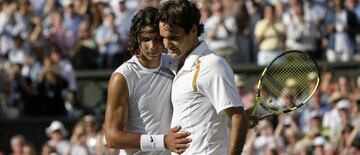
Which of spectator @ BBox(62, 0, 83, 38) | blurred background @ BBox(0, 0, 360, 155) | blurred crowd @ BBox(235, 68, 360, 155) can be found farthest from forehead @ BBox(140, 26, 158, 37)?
spectator @ BBox(62, 0, 83, 38)

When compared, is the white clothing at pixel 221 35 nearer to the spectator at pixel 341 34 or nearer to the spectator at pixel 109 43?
the spectator at pixel 341 34

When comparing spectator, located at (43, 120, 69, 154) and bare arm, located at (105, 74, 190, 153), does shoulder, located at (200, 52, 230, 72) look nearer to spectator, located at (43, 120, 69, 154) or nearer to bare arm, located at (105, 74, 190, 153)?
bare arm, located at (105, 74, 190, 153)

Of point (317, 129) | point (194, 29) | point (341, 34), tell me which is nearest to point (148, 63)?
point (194, 29)

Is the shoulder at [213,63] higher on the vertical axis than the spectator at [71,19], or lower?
higher

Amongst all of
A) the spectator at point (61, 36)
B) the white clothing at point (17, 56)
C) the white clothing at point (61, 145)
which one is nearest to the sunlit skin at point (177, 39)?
the white clothing at point (61, 145)

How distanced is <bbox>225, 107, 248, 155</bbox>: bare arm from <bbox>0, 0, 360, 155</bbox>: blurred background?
816cm

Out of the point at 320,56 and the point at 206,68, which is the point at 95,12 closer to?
the point at 320,56

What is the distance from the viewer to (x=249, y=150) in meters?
14.8

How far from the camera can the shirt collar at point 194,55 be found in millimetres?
7271

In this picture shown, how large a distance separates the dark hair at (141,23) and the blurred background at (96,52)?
7.60 metres

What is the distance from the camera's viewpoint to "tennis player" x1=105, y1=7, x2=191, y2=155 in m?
7.62

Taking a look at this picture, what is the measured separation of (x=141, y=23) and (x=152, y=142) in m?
0.75

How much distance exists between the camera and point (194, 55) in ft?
23.9

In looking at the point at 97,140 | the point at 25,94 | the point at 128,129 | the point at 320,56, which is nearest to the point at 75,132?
the point at 97,140
